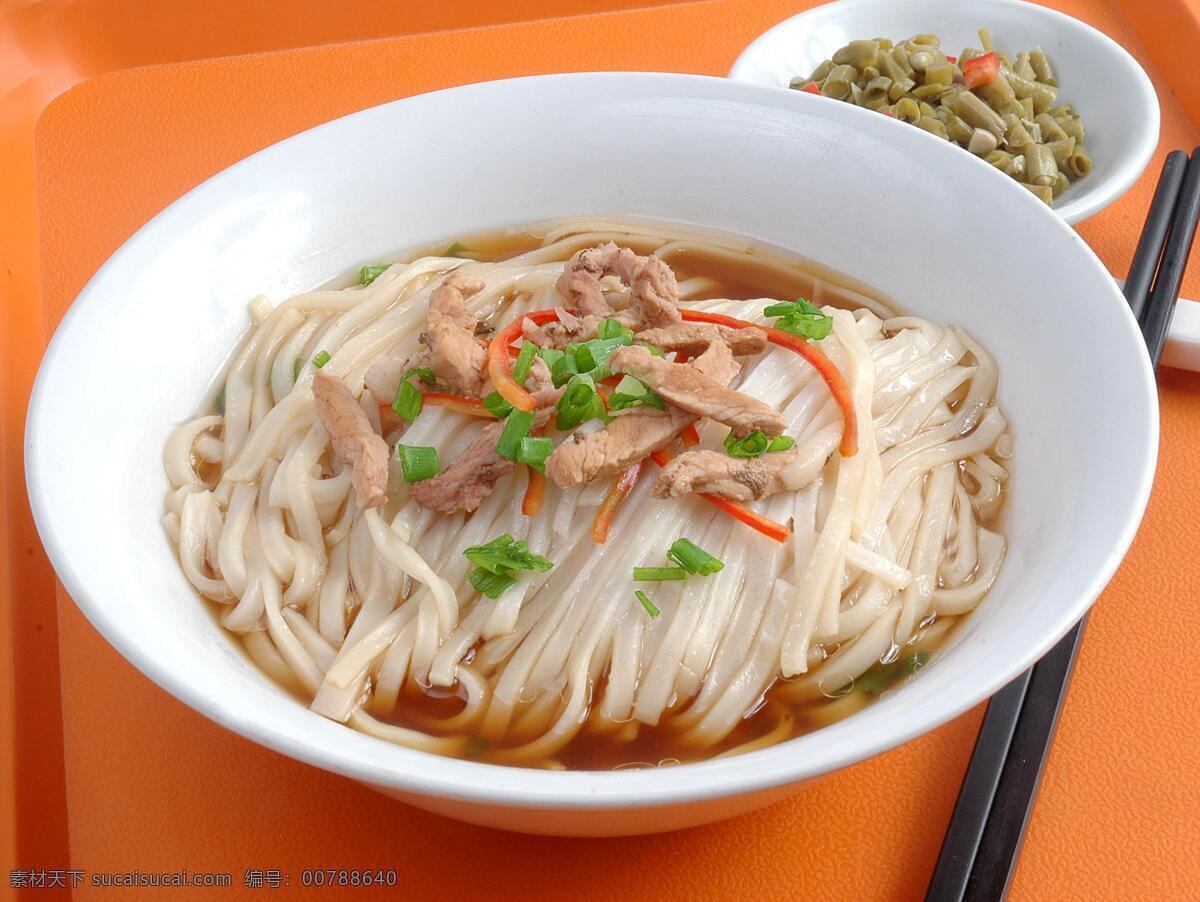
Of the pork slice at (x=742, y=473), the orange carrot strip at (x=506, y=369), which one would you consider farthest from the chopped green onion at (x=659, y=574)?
the orange carrot strip at (x=506, y=369)

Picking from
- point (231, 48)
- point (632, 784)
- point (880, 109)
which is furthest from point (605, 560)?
point (231, 48)

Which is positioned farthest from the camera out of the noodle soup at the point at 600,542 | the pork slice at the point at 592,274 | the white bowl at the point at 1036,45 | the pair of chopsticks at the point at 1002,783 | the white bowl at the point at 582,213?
the white bowl at the point at 1036,45

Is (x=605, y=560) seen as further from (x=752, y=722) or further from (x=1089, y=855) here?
(x=1089, y=855)

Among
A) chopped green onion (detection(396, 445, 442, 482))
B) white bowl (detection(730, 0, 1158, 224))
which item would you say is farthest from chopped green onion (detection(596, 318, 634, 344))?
white bowl (detection(730, 0, 1158, 224))

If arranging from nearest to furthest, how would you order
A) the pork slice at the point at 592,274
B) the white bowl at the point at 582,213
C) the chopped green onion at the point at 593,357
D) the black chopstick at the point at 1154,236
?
the white bowl at the point at 582,213
the chopped green onion at the point at 593,357
the pork slice at the point at 592,274
the black chopstick at the point at 1154,236

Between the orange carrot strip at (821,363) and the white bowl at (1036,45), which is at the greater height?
the white bowl at (1036,45)

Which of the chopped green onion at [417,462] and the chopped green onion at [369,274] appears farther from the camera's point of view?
the chopped green onion at [369,274]

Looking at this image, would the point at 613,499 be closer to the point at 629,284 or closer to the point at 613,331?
the point at 613,331

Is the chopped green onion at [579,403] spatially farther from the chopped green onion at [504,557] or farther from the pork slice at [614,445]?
the chopped green onion at [504,557]
